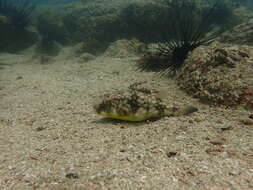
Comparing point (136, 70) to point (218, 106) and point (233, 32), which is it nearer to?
point (218, 106)

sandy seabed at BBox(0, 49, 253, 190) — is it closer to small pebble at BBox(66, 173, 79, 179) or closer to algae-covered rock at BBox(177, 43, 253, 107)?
small pebble at BBox(66, 173, 79, 179)

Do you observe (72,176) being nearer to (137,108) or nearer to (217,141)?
(137,108)

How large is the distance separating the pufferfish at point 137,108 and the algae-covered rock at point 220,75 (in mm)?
640

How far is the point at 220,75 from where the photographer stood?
3557 millimetres

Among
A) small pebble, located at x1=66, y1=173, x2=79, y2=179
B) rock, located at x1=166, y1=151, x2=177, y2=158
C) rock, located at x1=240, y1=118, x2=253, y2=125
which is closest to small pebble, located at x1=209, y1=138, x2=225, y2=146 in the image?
rock, located at x1=166, y1=151, x2=177, y2=158

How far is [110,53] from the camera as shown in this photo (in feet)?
31.2

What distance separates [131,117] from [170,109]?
0.62 m

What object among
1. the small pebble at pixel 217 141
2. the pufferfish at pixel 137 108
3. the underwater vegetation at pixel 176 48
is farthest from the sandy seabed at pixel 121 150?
the underwater vegetation at pixel 176 48

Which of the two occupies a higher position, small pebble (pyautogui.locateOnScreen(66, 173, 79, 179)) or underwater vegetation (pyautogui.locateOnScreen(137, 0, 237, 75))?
underwater vegetation (pyautogui.locateOnScreen(137, 0, 237, 75))

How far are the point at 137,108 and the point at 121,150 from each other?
840mm

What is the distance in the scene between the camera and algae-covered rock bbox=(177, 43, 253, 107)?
10.6 ft

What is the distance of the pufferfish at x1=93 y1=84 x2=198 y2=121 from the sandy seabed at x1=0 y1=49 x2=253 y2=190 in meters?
0.11

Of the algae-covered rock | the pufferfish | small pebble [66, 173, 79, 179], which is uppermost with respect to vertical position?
the algae-covered rock

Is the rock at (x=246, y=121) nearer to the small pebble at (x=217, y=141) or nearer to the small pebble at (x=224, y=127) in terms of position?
the small pebble at (x=224, y=127)
